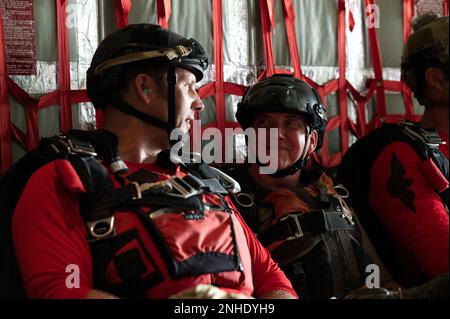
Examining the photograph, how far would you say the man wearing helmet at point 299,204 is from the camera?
184 cm

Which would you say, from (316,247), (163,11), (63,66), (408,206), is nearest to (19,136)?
(63,66)

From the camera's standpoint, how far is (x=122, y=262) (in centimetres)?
140

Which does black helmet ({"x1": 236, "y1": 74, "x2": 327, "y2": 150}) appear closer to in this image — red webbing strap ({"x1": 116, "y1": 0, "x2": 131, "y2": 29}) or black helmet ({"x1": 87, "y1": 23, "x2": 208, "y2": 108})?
black helmet ({"x1": 87, "y1": 23, "x2": 208, "y2": 108})

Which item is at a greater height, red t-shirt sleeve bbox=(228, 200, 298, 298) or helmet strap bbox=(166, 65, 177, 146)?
helmet strap bbox=(166, 65, 177, 146)

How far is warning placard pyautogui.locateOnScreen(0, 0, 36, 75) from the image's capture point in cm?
201

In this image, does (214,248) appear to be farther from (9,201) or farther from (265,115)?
(265,115)

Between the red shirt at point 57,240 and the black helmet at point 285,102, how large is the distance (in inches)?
26.1

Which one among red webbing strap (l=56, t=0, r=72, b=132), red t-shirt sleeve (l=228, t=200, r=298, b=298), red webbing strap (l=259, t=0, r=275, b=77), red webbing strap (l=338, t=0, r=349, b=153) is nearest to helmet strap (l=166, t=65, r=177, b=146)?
red t-shirt sleeve (l=228, t=200, r=298, b=298)

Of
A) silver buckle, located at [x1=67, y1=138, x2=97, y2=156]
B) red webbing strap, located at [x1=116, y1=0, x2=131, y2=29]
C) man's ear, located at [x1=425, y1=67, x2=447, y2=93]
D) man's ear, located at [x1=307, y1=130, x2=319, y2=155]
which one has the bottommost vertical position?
man's ear, located at [x1=307, y1=130, x2=319, y2=155]

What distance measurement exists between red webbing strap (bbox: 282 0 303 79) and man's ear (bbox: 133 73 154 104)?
92 centimetres

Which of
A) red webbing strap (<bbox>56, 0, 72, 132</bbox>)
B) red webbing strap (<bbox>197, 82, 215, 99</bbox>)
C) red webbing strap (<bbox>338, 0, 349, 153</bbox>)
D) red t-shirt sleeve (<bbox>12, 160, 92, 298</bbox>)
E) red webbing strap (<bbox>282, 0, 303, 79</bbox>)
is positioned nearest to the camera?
red t-shirt sleeve (<bbox>12, 160, 92, 298</bbox>)

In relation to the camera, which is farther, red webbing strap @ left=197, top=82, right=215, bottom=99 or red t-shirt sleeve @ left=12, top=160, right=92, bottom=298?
red webbing strap @ left=197, top=82, right=215, bottom=99
